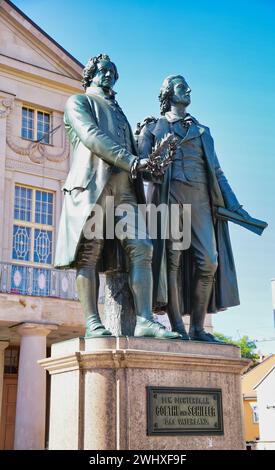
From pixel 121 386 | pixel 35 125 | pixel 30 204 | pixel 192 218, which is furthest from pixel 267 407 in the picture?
pixel 121 386

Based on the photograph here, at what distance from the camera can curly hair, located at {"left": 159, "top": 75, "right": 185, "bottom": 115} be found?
6.60 metres

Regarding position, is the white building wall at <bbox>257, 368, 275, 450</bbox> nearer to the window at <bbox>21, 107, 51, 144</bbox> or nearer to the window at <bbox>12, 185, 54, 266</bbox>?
the window at <bbox>12, 185, 54, 266</bbox>

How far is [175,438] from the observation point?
195 inches

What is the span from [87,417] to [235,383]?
136 cm

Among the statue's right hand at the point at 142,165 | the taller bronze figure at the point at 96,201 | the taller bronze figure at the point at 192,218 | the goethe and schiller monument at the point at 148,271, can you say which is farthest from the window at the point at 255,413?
the statue's right hand at the point at 142,165

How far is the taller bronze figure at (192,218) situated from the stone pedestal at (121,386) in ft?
1.87

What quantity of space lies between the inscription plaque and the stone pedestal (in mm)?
40

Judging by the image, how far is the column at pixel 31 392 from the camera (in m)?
17.3

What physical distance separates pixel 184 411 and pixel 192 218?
1840 millimetres

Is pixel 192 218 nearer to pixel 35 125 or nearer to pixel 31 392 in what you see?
pixel 31 392

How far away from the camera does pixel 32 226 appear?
21.0m

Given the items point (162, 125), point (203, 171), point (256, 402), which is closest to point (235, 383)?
point (203, 171)

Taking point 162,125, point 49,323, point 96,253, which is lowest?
point 96,253
